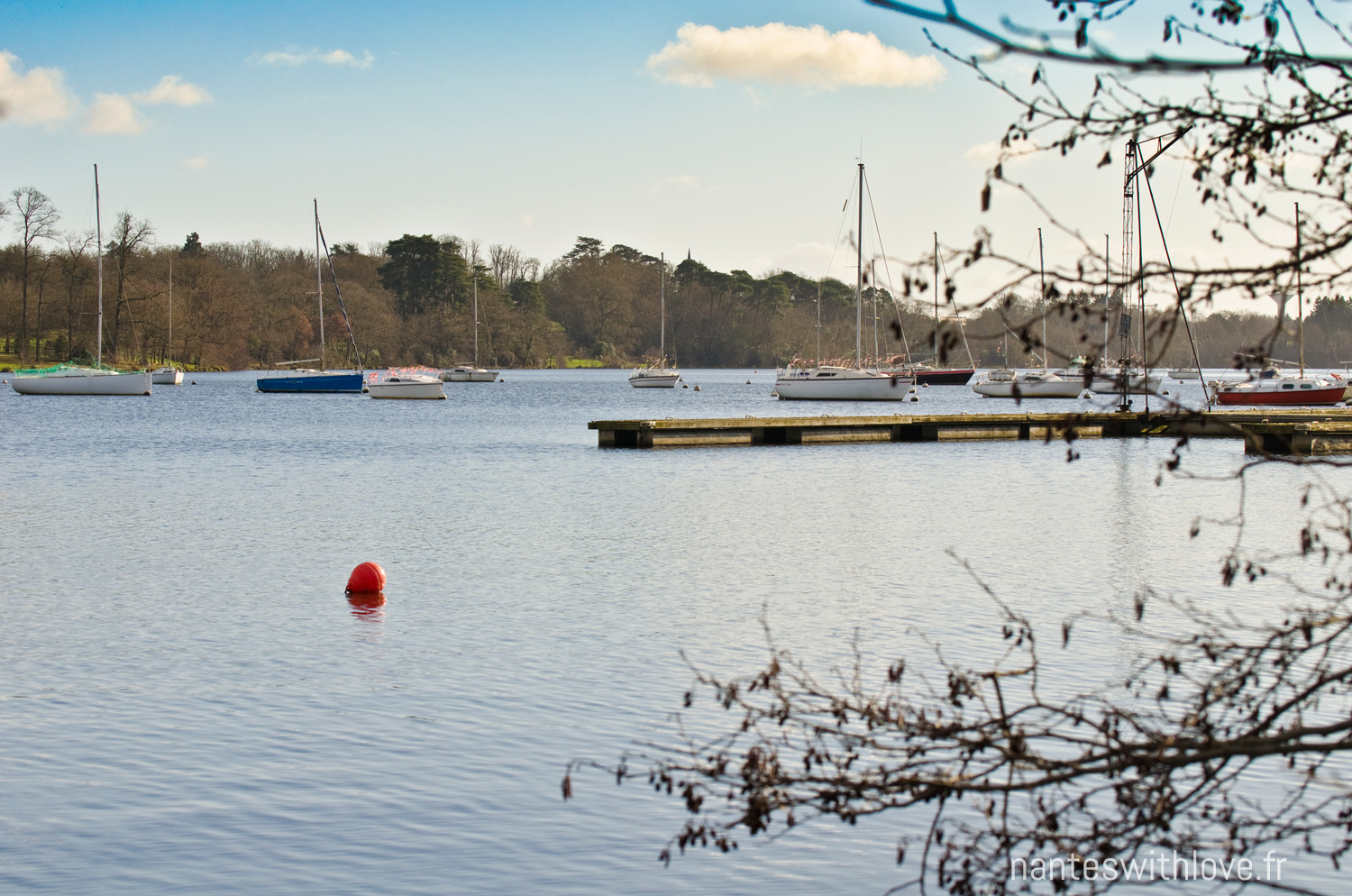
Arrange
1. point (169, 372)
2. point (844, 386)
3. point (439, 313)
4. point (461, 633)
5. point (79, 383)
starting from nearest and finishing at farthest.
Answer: point (461, 633)
point (844, 386)
point (79, 383)
point (169, 372)
point (439, 313)

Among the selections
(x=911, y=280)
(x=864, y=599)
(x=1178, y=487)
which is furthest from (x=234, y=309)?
(x=911, y=280)

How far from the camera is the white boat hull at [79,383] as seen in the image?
69.4 metres

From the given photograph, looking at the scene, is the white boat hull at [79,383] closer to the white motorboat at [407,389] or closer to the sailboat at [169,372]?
the white motorboat at [407,389]

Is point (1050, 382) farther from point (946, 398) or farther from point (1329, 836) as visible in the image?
point (1329, 836)

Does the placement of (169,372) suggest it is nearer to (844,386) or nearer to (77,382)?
(77,382)

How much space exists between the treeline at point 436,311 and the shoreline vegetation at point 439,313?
0.48 ft

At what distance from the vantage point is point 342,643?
34.1 ft

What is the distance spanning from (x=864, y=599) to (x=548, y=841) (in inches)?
242

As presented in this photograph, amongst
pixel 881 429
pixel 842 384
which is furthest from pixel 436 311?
pixel 881 429

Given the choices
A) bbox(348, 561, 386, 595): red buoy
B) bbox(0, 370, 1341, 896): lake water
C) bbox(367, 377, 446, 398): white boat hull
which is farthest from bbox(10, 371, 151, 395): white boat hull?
bbox(348, 561, 386, 595): red buoy

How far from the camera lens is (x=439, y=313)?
394ft

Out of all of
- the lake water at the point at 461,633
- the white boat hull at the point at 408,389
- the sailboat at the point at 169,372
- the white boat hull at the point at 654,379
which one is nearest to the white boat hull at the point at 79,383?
the white boat hull at the point at 408,389

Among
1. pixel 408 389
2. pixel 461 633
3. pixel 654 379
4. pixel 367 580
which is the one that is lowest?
pixel 461 633

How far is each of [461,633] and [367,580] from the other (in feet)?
6.94
